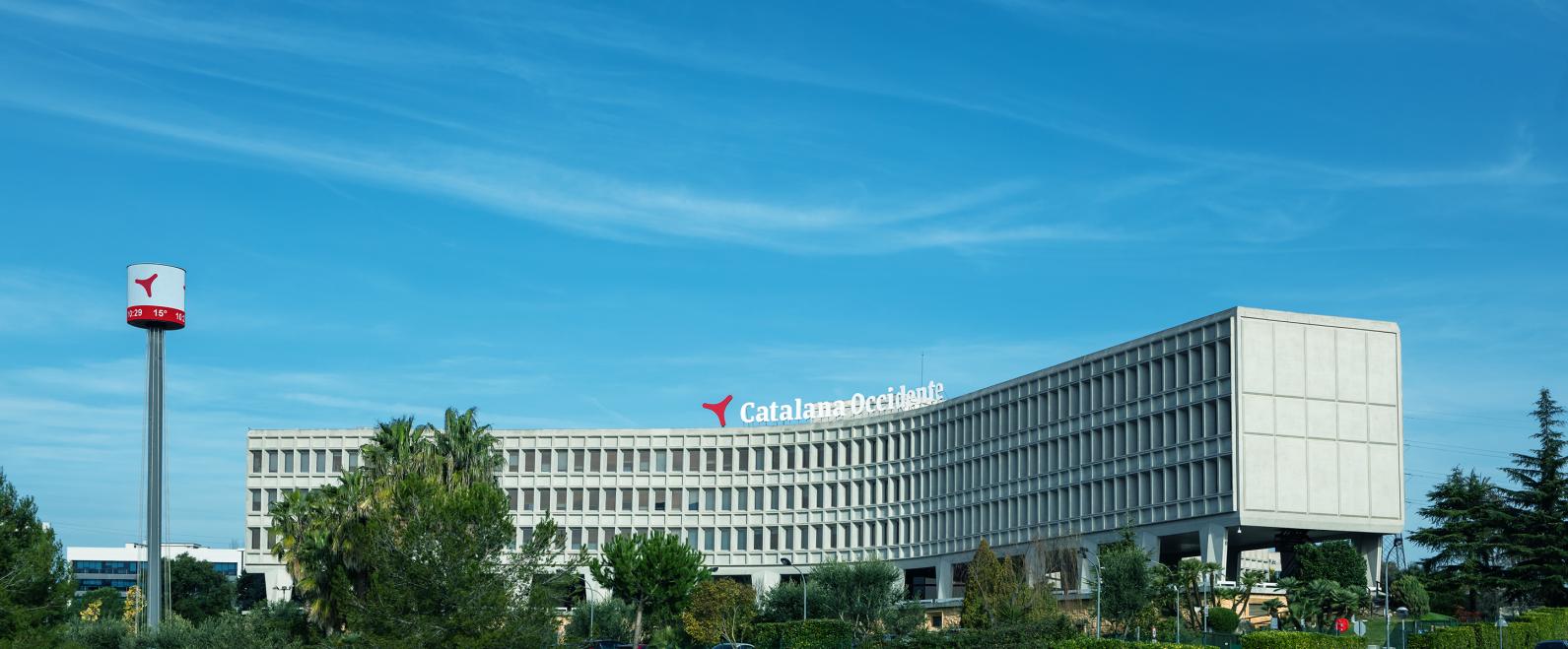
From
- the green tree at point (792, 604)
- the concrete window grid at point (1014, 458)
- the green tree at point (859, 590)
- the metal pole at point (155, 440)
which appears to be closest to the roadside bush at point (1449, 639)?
the green tree at point (859, 590)

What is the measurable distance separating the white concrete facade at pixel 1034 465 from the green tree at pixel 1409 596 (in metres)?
6.05

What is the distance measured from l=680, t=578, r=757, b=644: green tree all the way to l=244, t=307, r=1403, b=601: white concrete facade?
1043 inches

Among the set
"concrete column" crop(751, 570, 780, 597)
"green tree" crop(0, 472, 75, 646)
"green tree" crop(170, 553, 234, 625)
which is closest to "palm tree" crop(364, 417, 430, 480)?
"green tree" crop(0, 472, 75, 646)

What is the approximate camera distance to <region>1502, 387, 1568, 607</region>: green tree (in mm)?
103000

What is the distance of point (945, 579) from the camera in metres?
131

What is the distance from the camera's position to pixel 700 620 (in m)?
101

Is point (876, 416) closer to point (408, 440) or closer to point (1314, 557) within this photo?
point (1314, 557)

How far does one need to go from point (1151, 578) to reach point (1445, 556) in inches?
1432

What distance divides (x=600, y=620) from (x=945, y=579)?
28.9 metres

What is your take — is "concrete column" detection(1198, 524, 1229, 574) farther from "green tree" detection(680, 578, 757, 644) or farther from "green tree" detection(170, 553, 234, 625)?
"green tree" detection(170, 553, 234, 625)

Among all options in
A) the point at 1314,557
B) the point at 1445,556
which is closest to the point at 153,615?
the point at 1314,557

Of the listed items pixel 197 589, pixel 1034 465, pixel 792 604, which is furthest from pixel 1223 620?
pixel 197 589

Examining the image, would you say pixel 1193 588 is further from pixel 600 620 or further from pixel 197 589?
pixel 197 589

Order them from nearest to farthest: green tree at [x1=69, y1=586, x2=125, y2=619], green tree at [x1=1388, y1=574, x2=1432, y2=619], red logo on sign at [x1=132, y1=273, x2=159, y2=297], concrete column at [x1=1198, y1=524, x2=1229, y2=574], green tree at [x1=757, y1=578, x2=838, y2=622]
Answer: green tree at [x1=1388, y1=574, x2=1432, y2=619], green tree at [x1=757, y1=578, x2=838, y2=622], concrete column at [x1=1198, y1=524, x2=1229, y2=574], red logo on sign at [x1=132, y1=273, x2=159, y2=297], green tree at [x1=69, y1=586, x2=125, y2=619]
